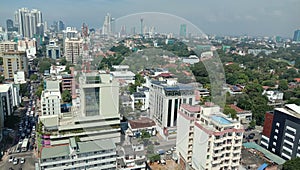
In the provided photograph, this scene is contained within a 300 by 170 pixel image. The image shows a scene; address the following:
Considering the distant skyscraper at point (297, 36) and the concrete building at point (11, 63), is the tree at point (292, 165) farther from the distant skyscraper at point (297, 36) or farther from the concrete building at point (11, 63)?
the distant skyscraper at point (297, 36)

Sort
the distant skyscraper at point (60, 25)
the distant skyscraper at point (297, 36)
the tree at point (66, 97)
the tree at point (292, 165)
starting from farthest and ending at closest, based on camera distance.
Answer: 1. the distant skyscraper at point (297, 36)
2. the distant skyscraper at point (60, 25)
3. the tree at point (66, 97)
4. the tree at point (292, 165)

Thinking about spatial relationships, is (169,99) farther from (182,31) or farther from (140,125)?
(182,31)

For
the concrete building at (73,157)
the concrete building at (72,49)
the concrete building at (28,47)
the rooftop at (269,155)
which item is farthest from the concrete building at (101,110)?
the concrete building at (28,47)

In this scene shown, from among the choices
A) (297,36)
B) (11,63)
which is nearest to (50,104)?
(11,63)

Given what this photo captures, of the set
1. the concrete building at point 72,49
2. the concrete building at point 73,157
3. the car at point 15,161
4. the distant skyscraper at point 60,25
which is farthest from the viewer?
the distant skyscraper at point 60,25

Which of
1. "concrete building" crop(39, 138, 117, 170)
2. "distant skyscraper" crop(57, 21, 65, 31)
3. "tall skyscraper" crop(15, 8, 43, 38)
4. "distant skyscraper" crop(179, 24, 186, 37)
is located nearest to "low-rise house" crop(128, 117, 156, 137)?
"distant skyscraper" crop(179, 24, 186, 37)

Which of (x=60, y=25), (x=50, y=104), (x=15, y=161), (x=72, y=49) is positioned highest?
(x=60, y=25)
